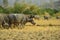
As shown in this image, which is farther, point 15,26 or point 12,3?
point 12,3

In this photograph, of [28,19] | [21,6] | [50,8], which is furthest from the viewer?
[50,8]

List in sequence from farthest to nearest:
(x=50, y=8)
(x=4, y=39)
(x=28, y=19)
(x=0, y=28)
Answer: (x=50, y=8) → (x=28, y=19) → (x=0, y=28) → (x=4, y=39)

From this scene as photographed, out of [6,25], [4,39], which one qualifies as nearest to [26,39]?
[4,39]

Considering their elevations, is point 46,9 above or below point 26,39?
below

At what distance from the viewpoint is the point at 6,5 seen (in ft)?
60.7

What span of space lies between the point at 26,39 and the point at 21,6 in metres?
9.99

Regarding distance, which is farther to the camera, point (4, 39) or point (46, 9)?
point (46, 9)

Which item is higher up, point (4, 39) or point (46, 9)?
point (4, 39)

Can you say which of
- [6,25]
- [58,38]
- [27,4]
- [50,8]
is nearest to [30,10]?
[27,4]

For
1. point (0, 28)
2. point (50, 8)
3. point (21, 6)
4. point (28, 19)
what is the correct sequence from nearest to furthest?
point (0, 28), point (28, 19), point (21, 6), point (50, 8)

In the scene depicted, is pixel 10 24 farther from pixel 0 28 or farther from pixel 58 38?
pixel 58 38

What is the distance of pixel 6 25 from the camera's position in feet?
37.8

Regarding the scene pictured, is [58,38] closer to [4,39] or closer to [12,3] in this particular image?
[4,39]

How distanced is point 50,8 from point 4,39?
13.4m
